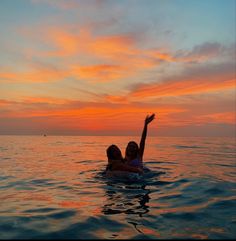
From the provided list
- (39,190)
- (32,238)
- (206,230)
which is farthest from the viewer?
(39,190)

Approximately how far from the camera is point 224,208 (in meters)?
9.15

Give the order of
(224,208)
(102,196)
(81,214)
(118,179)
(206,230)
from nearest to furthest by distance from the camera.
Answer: (206,230), (81,214), (224,208), (102,196), (118,179)

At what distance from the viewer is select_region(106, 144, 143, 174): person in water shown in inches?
513

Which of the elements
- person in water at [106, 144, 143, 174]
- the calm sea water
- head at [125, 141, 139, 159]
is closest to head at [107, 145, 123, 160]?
person in water at [106, 144, 143, 174]

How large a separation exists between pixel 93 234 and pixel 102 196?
411 centimetres

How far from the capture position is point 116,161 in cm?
1330

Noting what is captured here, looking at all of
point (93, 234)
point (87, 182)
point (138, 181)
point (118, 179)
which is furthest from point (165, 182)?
point (93, 234)

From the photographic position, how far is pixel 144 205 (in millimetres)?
9438

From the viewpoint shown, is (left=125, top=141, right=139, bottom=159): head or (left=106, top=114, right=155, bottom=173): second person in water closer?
(left=106, top=114, right=155, bottom=173): second person in water

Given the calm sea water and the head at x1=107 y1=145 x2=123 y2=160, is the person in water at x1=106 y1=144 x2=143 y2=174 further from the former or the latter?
the calm sea water

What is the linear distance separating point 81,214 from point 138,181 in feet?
19.1

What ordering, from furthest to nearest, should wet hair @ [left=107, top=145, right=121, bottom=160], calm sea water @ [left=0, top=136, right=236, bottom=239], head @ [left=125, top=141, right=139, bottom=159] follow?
head @ [left=125, top=141, right=139, bottom=159] < wet hair @ [left=107, top=145, right=121, bottom=160] < calm sea water @ [left=0, top=136, right=236, bottom=239]

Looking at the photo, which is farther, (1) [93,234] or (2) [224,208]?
(2) [224,208]

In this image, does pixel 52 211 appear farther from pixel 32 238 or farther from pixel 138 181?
pixel 138 181
